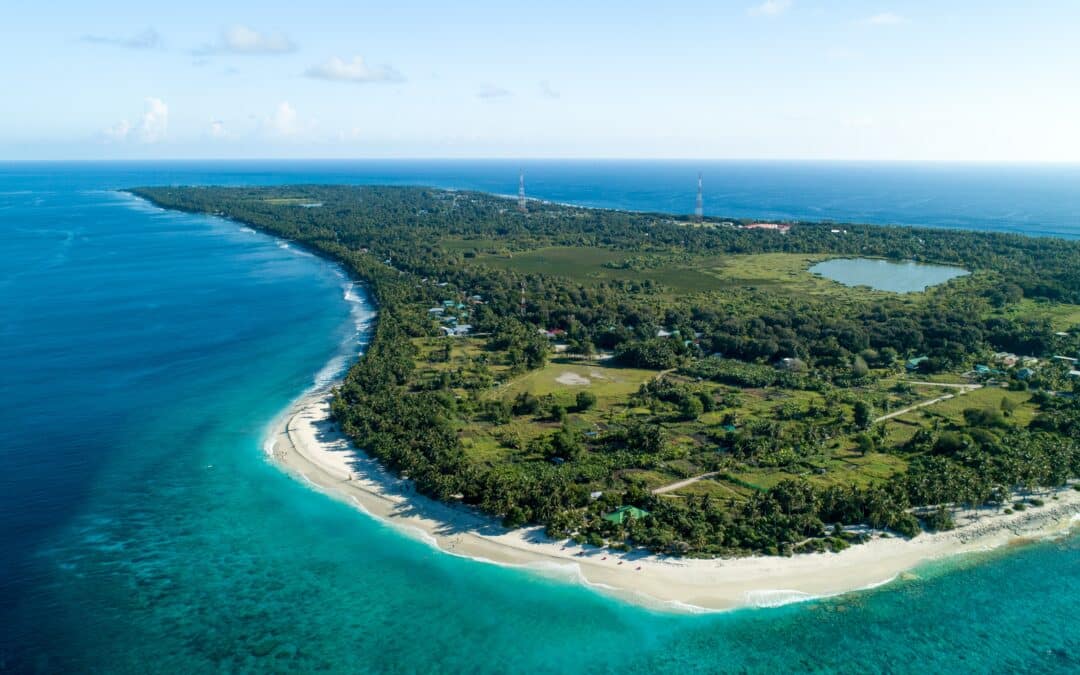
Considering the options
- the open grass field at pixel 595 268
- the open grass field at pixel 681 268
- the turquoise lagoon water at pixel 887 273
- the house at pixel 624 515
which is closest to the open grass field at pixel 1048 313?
the open grass field at pixel 681 268

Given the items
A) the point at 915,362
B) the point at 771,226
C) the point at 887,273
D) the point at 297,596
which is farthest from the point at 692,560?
the point at 771,226

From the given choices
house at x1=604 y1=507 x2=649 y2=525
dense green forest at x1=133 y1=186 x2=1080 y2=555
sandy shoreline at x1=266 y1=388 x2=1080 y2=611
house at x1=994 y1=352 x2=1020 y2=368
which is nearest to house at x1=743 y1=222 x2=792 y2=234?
dense green forest at x1=133 y1=186 x2=1080 y2=555

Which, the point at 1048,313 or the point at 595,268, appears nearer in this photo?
the point at 1048,313

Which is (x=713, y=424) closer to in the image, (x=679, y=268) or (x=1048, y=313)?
(x=1048, y=313)

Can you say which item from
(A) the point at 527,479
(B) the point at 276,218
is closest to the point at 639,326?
(A) the point at 527,479

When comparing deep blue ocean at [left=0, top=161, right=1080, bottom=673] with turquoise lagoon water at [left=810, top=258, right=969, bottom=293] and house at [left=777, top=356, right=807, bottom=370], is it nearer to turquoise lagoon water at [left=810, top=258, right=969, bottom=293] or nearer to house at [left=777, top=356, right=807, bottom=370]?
house at [left=777, top=356, right=807, bottom=370]

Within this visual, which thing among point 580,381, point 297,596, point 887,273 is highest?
Answer: point 887,273
